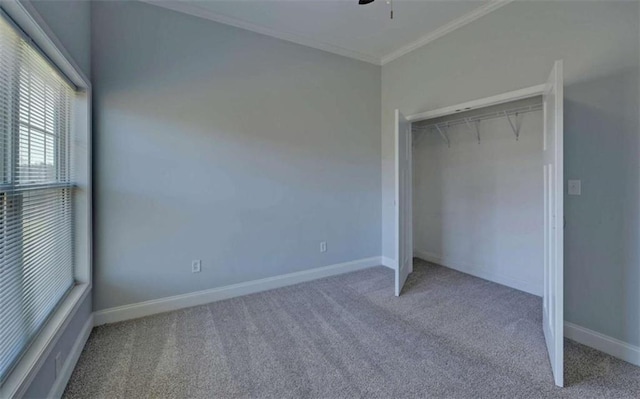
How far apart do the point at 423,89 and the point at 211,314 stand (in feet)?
11.2

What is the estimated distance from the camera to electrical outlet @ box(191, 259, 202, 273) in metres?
2.97

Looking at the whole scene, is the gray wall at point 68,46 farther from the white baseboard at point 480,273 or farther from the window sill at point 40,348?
Result: the white baseboard at point 480,273

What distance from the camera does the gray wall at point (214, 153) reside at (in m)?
2.61

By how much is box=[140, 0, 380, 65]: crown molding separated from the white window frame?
1.10 meters

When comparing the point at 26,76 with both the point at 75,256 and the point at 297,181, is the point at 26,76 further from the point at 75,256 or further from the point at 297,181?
the point at 297,181

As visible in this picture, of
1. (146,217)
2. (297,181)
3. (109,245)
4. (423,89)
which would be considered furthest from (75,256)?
(423,89)

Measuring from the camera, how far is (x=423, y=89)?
11.7ft

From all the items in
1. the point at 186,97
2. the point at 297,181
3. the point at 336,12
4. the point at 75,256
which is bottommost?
the point at 75,256

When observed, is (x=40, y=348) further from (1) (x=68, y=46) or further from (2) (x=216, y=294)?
(1) (x=68, y=46)

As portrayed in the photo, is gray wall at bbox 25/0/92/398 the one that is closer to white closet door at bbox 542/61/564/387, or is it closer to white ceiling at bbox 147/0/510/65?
white ceiling at bbox 147/0/510/65

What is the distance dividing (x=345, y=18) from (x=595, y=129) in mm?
2396

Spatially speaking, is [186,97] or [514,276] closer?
[186,97]

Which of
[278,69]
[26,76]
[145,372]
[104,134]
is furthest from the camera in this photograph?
[278,69]

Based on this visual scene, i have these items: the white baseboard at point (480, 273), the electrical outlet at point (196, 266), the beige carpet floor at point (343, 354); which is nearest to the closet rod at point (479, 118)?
the white baseboard at point (480, 273)
